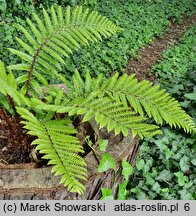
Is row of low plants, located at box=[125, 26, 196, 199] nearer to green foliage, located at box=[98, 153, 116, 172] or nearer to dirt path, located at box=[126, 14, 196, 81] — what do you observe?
green foliage, located at box=[98, 153, 116, 172]

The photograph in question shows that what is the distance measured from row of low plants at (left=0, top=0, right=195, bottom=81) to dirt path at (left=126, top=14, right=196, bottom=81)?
6.1 inches

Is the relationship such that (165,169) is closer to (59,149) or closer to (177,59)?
(59,149)

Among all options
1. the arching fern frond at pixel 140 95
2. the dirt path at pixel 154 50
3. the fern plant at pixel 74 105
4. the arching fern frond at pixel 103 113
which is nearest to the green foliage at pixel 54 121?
the fern plant at pixel 74 105

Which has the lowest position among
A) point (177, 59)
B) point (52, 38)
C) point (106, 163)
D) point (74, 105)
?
point (106, 163)

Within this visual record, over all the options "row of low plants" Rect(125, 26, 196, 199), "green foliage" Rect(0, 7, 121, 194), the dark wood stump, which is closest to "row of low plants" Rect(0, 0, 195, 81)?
"row of low plants" Rect(125, 26, 196, 199)

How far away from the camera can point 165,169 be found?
3.43m

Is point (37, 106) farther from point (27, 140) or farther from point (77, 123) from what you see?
point (77, 123)

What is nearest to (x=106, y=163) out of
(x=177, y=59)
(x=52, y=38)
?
(x=52, y=38)

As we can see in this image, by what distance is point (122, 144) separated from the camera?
295 centimetres

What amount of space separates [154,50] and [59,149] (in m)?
5.74

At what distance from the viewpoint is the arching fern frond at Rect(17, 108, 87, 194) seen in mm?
2283

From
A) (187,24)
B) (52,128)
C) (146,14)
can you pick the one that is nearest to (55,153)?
(52,128)

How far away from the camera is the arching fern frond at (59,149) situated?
7.49 ft

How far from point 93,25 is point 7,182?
1564mm
